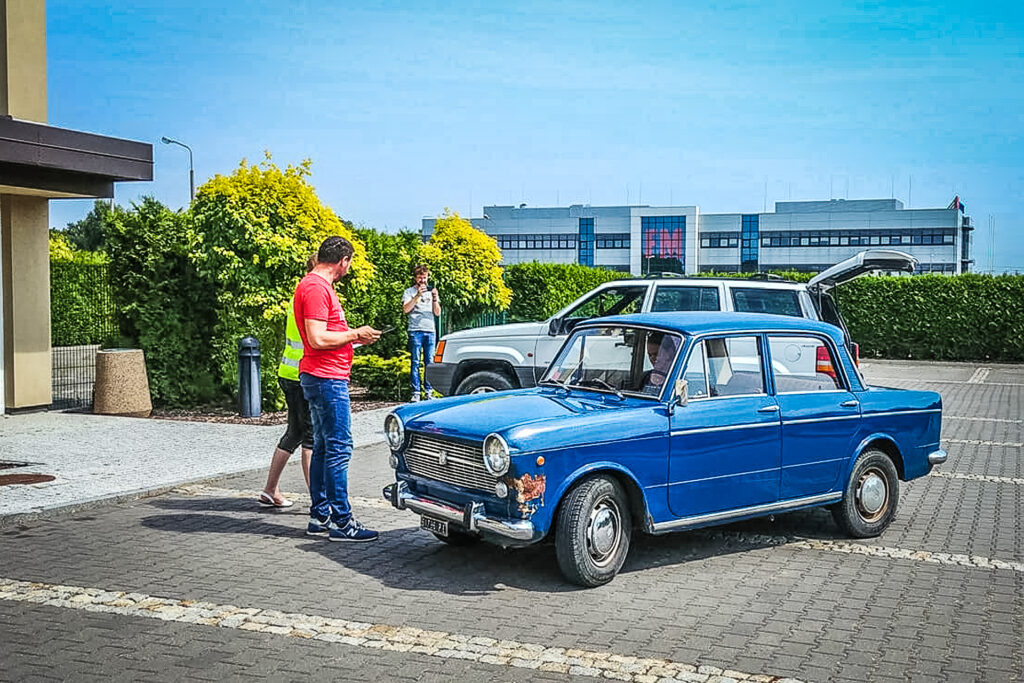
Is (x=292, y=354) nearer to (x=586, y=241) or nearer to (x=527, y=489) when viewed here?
(x=527, y=489)

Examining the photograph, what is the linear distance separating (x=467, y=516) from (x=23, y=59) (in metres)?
11.8

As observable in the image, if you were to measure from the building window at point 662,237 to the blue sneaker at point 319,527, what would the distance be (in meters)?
94.2

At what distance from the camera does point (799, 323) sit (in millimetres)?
7922

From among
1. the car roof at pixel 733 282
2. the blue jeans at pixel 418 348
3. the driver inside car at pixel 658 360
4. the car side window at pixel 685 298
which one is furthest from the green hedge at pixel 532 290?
the driver inside car at pixel 658 360

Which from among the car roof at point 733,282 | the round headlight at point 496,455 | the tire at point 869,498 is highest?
the car roof at point 733,282

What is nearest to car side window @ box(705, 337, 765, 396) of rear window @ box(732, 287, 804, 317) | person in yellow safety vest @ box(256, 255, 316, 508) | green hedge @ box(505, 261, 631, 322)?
person in yellow safety vest @ box(256, 255, 316, 508)

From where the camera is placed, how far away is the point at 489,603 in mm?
6148

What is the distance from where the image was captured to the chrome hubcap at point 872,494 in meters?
7.86

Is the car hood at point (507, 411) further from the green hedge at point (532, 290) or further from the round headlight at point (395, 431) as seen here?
the green hedge at point (532, 290)

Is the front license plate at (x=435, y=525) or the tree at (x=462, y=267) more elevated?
the tree at (x=462, y=267)

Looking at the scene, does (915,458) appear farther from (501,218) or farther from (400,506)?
(501,218)

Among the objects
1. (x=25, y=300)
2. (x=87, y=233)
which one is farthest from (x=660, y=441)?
(x=87, y=233)

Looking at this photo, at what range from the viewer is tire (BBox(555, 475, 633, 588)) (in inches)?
247

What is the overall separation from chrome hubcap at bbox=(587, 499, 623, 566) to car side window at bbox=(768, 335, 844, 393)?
5.72 feet
